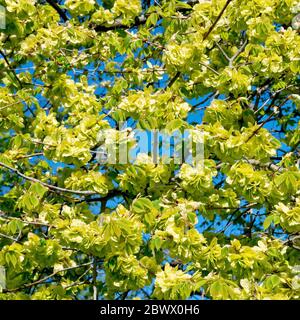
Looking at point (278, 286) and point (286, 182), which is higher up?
point (286, 182)

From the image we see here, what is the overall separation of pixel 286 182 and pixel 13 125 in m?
2.33

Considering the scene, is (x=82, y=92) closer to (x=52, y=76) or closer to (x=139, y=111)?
(x=52, y=76)

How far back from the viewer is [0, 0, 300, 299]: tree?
15.1ft

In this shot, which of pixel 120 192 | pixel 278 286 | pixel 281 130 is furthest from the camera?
pixel 281 130

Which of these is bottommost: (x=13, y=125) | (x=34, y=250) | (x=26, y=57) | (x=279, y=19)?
(x=34, y=250)

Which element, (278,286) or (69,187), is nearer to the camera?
(278,286)

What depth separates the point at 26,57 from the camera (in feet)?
19.7

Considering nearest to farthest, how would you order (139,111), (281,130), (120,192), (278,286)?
1. (278,286)
2. (139,111)
3. (120,192)
4. (281,130)

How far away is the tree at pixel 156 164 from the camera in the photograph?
4.61 metres

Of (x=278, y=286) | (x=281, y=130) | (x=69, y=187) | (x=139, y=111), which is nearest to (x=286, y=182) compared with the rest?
(x=278, y=286)

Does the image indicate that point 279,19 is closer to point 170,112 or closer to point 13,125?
point 170,112

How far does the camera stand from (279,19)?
571 centimetres

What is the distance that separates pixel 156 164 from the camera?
5086 millimetres

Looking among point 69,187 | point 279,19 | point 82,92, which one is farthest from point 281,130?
point 69,187
